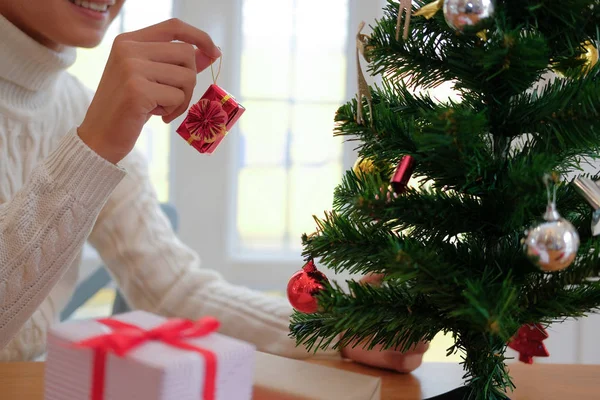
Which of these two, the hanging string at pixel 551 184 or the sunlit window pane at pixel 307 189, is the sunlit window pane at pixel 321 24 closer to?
the sunlit window pane at pixel 307 189

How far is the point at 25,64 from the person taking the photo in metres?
1.09

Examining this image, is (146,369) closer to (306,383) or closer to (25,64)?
(306,383)

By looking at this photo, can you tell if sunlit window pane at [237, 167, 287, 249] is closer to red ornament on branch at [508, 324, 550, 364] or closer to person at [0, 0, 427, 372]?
person at [0, 0, 427, 372]

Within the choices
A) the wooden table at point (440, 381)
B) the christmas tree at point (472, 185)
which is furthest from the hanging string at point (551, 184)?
the wooden table at point (440, 381)

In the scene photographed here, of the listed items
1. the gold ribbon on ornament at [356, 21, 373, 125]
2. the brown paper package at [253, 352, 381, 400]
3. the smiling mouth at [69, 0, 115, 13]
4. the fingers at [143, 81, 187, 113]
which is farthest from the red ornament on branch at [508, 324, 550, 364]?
the smiling mouth at [69, 0, 115, 13]

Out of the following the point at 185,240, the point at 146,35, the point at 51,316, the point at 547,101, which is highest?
the point at 146,35

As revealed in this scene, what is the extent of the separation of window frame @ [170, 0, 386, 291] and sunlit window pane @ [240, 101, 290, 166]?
13 cm

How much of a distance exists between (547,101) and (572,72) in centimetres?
4

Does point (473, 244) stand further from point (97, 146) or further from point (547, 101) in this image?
point (97, 146)

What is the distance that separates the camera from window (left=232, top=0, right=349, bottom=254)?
7.69ft

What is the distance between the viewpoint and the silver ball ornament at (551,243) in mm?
474

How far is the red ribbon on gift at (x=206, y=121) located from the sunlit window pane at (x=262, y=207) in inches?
62.6

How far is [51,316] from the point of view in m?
1.22

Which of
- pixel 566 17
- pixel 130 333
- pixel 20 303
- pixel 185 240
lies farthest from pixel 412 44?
pixel 185 240
